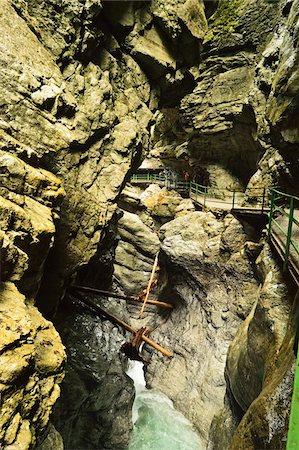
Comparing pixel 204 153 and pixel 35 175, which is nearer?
pixel 35 175

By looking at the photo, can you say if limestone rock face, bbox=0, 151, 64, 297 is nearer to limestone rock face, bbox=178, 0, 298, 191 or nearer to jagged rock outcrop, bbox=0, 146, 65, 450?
jagged rock outcrop, bbox=0, 146, 65, 450

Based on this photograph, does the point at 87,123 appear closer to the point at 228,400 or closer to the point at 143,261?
the point at 228,400

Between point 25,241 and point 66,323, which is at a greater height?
point 25,241

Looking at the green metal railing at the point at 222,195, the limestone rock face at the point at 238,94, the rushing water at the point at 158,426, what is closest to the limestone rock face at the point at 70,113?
the limestone rock face at the point at 238,94

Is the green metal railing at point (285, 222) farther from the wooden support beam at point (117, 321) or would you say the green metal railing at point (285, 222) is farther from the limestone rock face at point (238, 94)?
the wooden support beam at point (117, 321)

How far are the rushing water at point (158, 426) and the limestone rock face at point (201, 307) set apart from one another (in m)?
0.34

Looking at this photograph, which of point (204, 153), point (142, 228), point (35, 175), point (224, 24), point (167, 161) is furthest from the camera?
point (167, 161)

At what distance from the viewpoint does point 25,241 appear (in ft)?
14.5

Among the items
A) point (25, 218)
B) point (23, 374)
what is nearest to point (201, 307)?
point (25, 218)

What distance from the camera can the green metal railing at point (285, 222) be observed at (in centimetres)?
516

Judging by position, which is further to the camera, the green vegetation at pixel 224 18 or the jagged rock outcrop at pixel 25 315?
the green vegetation at pixel 224 18

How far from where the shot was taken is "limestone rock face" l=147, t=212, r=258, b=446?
Answer: 10359 mm

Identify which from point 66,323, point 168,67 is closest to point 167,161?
point 168,67

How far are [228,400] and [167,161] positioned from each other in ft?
75.9
